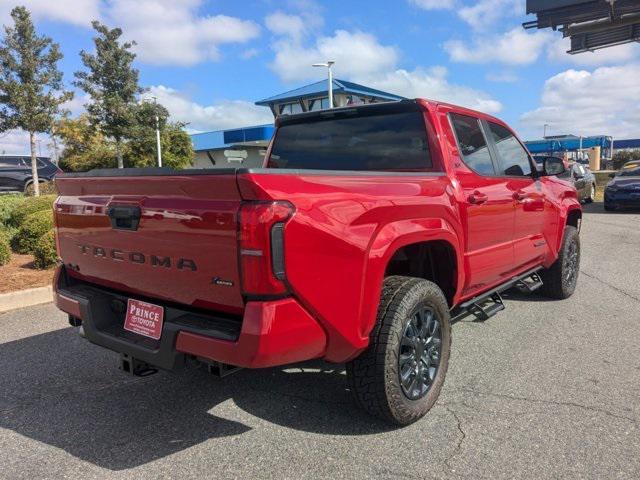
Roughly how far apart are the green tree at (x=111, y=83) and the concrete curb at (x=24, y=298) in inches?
914

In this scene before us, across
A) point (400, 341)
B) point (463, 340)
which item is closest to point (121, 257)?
point (400, 341)

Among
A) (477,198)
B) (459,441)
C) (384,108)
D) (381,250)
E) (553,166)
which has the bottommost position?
(459,441)

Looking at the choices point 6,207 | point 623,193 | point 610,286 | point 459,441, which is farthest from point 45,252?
point 623,193

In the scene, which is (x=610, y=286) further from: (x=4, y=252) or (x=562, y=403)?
(x=4, y=252)

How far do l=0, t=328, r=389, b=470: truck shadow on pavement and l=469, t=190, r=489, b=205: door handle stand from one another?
1596mm

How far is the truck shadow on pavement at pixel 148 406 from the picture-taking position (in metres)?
3.04

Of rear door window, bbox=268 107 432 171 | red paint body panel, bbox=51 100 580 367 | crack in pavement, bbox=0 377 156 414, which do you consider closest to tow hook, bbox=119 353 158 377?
red paint body panel, bbox=51 100 580 367

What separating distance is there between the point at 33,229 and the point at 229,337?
6903 millimetres

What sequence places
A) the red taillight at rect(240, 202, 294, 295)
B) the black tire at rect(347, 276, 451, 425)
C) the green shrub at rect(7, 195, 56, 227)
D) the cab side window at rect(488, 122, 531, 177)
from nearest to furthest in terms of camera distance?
the red taillight at rect(240, 202, 294, 295)
the black tire at rect(347, 276, 451, 425)
the cab side window at rect(488, 122, 531, 177)
the green shrub at rect(7, 195, 56, 227)

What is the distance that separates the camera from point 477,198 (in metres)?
3.87

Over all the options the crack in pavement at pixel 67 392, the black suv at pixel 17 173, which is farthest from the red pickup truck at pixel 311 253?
the black suv at pixel 17 173

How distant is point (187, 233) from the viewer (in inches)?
100

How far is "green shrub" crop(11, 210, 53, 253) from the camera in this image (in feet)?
26.2

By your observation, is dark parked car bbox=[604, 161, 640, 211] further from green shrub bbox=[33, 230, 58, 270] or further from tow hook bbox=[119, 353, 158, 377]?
tow hook bbox=[119, 353, 158, 377]
